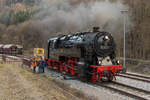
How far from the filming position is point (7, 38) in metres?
59.2

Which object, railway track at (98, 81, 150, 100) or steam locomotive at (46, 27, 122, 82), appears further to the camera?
steam locomotive at (46, 27, 122, 82)

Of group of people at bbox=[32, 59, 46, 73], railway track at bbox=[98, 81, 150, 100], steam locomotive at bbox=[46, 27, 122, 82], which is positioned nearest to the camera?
railway track at bbox=[98, 81, 150, 100]

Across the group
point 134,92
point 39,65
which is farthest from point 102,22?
point 134,92

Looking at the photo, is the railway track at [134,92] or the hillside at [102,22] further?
the hillside at [102,22]

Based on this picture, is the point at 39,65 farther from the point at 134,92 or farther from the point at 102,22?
the point at 102,22

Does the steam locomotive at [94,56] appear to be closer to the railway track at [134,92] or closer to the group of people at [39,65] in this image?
the railway track at [134,92]

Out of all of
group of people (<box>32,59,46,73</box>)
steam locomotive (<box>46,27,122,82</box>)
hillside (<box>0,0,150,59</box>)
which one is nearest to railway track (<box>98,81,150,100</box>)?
steam locomotive (<box>46,27,122,82</box>)

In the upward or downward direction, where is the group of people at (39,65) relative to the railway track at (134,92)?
upward

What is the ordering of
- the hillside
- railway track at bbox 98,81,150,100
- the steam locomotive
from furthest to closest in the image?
1. the hillside
2. the steam locomotive
3. railway track at bbox 98,81,150,100

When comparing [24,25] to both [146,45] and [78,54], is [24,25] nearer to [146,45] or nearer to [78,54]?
[146,45]

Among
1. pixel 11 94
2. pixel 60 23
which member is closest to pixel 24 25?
pixel 60 23

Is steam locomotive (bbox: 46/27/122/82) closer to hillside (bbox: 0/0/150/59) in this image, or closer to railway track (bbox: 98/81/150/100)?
railway track (bbox: 98/81/150/100)

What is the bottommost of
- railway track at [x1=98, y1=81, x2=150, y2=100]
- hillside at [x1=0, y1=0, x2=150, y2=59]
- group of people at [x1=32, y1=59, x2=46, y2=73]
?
railway track at [x1=98, y1=81, x2=150, y2=100]

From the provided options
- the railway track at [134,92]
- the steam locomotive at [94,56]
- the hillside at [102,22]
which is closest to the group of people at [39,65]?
the steam locomotive at [94,56]
